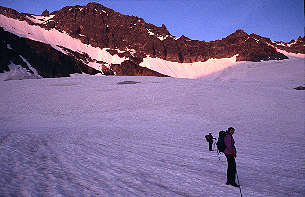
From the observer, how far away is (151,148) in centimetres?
1273

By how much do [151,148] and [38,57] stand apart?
3655 inches

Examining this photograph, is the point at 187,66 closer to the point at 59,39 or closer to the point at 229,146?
the point at 59,39

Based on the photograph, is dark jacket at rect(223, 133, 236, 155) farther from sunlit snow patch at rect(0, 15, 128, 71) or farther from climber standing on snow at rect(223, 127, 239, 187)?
sunlit snow patch at rect(0, 15, 128, 71)

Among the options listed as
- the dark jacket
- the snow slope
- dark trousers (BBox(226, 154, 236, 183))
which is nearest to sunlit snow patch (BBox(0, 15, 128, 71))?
the snow slope

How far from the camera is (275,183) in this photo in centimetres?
798

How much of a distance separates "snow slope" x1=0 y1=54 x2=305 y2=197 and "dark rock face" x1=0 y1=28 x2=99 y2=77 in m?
54.5

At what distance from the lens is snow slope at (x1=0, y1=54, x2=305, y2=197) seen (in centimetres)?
683

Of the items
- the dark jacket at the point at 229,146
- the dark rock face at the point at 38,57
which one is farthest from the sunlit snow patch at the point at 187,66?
the dark jacket at the point at 229,146

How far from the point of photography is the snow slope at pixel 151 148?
22.4 feet

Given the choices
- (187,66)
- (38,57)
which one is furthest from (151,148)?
(187,66)

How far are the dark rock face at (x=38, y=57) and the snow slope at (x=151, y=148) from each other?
2144 inches

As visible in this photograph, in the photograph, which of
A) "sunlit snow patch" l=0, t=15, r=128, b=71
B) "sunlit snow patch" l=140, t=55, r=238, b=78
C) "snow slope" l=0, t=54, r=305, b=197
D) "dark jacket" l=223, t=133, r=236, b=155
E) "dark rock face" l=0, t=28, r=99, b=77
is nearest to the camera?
"snow slope" l=0, t=54, r=305, b=197

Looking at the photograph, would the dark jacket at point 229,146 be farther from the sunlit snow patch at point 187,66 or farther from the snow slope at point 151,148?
the sunlit snow patch at point 187,66

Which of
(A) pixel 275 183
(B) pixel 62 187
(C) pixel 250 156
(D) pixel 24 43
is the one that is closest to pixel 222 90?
(C) pixel 250 156
